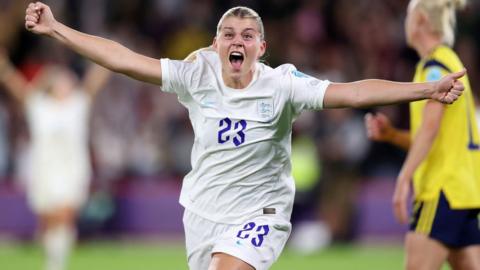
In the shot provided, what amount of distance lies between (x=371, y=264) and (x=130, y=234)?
4.03 meters

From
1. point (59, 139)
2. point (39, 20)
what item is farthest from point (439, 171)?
point (59, 139)

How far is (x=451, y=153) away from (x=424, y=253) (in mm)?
647

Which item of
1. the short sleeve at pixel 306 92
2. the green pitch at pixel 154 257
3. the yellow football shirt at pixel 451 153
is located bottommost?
the green pitch at pixel 154 257

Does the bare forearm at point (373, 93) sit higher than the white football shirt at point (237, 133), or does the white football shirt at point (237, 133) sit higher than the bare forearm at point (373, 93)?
the bare forearm at point (373, 93)

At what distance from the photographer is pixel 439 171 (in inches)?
280

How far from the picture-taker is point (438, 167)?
712cm

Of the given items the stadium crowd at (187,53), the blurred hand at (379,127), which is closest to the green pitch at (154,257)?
the stadium crowd at (187,53)

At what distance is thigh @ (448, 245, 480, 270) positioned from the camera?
703cm

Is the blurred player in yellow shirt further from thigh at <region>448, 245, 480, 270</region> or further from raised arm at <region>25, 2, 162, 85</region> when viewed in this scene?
raised arm at <region>25, 2, 162, 85</region>

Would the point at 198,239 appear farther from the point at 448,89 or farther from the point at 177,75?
the point at 448,89

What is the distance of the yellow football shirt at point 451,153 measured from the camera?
707cm

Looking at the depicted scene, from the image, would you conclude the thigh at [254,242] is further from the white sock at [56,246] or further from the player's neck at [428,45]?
the white sock at [56,246]

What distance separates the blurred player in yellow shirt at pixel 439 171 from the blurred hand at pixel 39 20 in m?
2.32

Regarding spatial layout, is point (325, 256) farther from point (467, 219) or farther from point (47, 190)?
point (467, 219)
